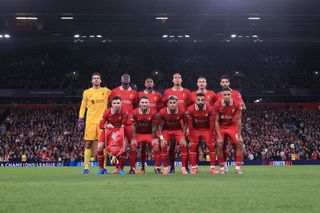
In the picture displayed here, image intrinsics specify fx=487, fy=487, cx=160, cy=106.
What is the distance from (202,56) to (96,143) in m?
35.4

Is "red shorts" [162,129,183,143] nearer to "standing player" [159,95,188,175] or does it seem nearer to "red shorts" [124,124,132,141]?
"standing player" [159,95,188,175]

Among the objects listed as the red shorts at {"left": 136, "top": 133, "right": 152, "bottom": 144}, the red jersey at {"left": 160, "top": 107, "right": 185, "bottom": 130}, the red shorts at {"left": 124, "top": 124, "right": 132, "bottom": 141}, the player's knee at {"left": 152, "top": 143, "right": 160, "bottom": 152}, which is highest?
the red jersey at {"left": 160, "top": 107, "right": 185, "bottom": 130}

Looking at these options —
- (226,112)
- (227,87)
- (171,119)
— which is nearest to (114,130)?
(171,119)

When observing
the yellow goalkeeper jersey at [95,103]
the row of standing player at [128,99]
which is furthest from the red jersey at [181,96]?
the yellow goalkeeper jersey at [95,103]

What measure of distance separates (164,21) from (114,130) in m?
22.5

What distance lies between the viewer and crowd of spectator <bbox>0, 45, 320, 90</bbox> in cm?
4466

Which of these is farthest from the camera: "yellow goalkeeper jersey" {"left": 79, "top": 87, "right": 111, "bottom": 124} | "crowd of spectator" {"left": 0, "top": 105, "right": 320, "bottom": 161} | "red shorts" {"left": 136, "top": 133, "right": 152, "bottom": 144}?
"crowd of spectator" {"left": 0, "top": 105, "right": 320, "bottom": 161}

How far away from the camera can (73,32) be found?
124 feet

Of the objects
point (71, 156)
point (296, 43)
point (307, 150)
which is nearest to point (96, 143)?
point (71, 156)

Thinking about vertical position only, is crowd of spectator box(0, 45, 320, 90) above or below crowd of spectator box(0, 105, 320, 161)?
above

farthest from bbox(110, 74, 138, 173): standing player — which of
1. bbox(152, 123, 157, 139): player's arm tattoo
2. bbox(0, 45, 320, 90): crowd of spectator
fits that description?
bbox(0, 45, 320, 90): crowd of spectator

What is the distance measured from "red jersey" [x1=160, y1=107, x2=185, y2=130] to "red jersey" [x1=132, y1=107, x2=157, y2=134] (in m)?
0.22

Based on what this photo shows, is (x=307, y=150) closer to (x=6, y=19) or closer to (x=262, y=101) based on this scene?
(x=262, y=101)

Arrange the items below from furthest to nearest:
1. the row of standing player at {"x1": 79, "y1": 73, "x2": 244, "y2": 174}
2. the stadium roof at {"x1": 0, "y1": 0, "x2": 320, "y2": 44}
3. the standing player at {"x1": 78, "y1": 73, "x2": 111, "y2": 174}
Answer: the stadium roof at {"x1": 0, "y1": 0, "x2": 320, "y2": 44}, the standing player at {"x1": 78, "y1": 73, "x2": 111, "y2": 174}, the row of standing player at {"x1": 79, "y1": 73, "x2": 244, "y2": 174}
